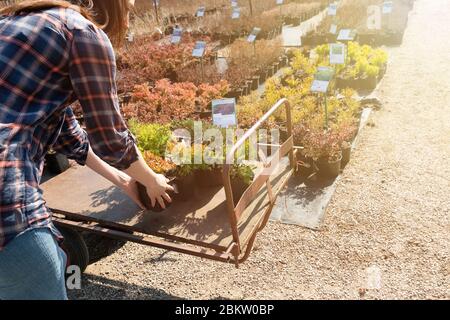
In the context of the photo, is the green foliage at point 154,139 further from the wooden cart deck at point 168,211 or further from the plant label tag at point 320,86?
the plant label tag at point 320,86

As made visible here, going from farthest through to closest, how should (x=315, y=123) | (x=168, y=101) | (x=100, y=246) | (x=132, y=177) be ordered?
(x=168, y=101)
(x=315, y=123)
(x=100, y=246)
(x=132, y=177)

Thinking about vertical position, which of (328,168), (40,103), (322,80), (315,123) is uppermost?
(40,103)

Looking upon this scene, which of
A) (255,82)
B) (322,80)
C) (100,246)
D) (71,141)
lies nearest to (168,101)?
(255,82)

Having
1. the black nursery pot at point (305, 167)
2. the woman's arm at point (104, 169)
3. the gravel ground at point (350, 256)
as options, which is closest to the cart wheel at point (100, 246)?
the gravel ground at point (350, 256)

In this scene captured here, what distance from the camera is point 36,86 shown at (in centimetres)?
134

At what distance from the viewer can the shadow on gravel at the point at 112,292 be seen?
114 inches

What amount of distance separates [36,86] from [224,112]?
187cm

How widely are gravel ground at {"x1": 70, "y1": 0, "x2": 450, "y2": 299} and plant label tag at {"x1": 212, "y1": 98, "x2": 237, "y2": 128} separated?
1.02 m

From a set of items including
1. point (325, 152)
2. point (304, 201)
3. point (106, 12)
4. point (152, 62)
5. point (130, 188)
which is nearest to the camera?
point (106, 12)

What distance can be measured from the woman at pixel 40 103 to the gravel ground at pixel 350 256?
158 centimetres

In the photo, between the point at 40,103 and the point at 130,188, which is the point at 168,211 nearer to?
the point at 130,188

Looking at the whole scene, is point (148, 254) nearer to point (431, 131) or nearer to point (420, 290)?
point (420, 290)

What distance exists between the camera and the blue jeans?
1.37 metres

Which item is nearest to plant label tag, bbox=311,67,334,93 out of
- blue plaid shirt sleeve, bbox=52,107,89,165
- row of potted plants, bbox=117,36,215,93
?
blue plaid shirt sleeve, bbox=52,107,89,165
